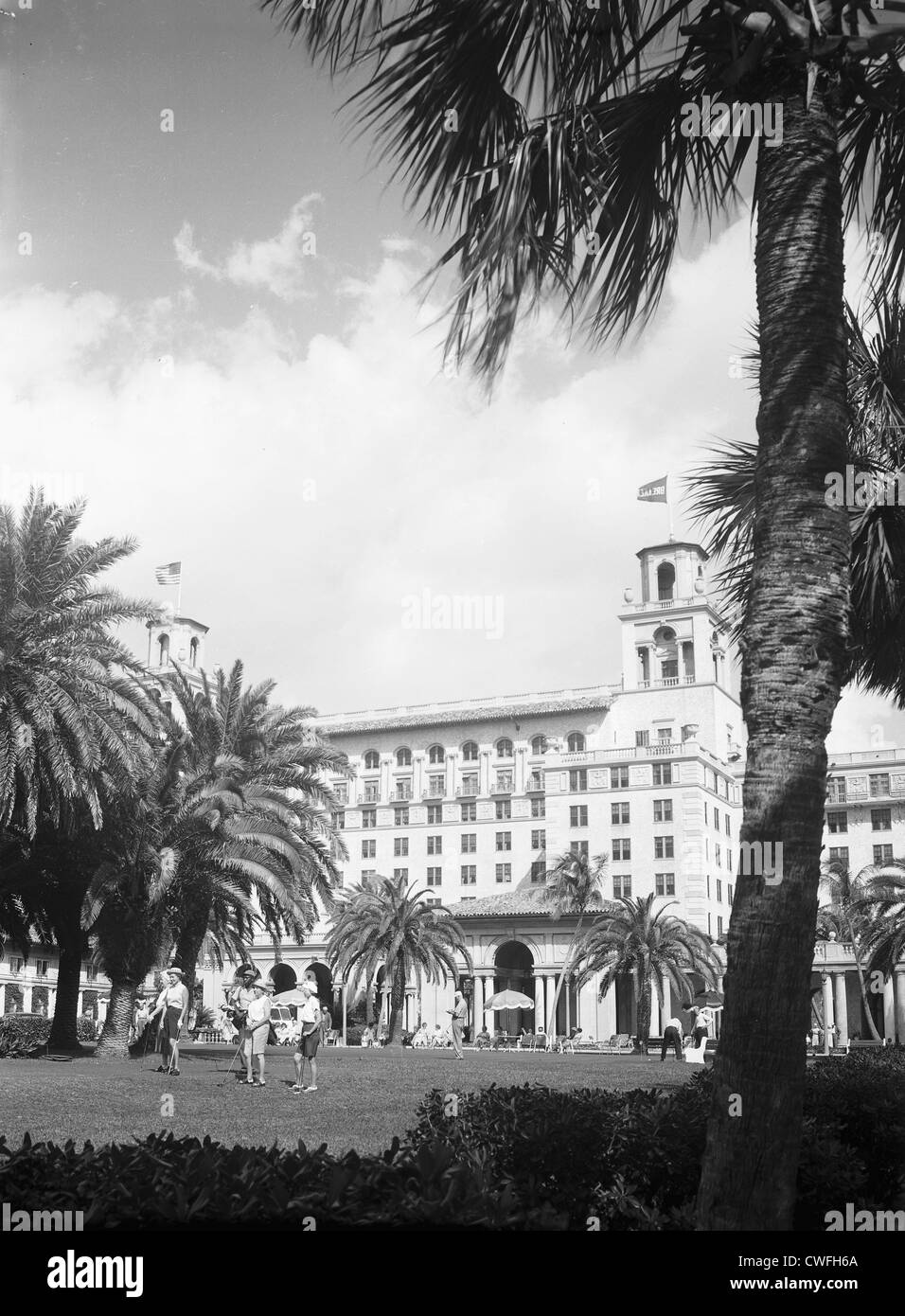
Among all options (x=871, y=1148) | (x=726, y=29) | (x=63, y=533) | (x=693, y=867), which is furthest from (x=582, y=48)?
(x=693, y=867)

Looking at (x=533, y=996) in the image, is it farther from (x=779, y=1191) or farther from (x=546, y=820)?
(x=779, y=1191)

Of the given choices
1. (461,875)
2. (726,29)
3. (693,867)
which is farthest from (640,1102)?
(461,875)

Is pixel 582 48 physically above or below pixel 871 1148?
above

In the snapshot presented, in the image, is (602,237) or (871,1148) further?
(871,1148)

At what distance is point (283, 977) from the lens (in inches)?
3893

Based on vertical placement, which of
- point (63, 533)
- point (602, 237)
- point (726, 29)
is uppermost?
point (63, 533)

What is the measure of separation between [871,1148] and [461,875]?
291 ft

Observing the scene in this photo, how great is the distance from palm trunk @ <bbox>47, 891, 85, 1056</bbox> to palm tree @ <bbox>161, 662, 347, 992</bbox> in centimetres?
280

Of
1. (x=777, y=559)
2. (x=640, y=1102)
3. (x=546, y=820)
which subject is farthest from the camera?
(x=546, y=820)

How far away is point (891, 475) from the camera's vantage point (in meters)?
11.3

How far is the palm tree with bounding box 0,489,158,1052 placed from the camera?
24.4 meters

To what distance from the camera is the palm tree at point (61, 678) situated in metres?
24.4
